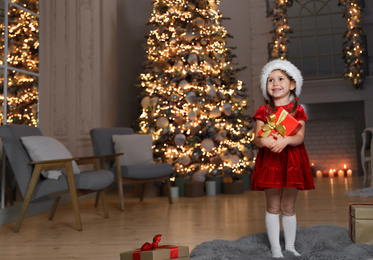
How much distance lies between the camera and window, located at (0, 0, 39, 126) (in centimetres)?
418

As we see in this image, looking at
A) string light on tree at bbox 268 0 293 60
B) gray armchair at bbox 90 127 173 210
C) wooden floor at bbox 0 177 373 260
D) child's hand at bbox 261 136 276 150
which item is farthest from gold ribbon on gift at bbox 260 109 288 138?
string light on tree at bbox 268 0 293 60

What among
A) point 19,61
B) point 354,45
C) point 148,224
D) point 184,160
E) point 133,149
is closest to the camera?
point 148,224

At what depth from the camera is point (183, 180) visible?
5.67m

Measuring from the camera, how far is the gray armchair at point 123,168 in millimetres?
4508

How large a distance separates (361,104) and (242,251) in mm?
6401

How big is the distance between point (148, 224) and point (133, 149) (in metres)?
1.62

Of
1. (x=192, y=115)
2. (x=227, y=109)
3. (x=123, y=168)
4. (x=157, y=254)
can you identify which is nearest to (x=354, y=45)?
(x=227, y=109)

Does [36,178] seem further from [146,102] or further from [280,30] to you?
[280,30]

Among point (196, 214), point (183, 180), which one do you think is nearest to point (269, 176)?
point (196, 214)

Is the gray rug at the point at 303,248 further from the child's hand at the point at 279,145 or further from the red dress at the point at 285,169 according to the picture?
the child's hand at the point at 279,145

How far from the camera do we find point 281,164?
2184mm

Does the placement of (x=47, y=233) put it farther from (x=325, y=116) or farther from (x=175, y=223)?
(x=325, y=116)

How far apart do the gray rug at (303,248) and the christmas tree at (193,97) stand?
316cm

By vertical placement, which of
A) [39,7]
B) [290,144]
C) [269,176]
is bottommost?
[269,176]
